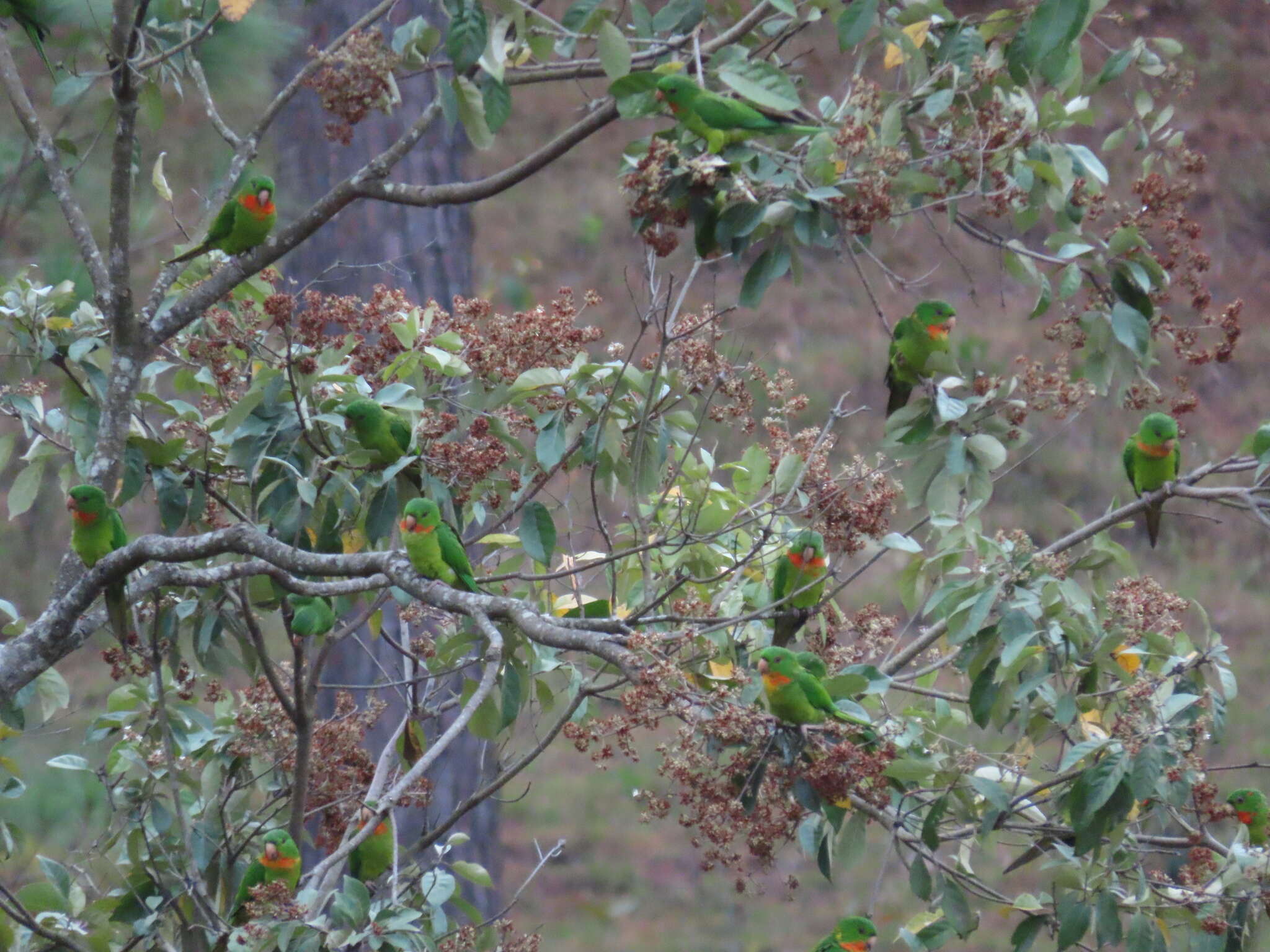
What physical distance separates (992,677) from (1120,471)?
488 centimetres

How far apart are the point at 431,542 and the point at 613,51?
96cm

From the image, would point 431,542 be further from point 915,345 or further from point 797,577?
point 915,345

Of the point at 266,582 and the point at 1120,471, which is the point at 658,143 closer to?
the point at 266,582

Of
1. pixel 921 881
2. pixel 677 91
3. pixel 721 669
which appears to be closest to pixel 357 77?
pixel 677 91

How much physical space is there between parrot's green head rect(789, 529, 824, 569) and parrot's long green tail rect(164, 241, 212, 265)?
52.9 inches

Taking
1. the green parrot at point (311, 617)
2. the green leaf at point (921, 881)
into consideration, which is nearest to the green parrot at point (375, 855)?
the green parrot at point (311, 617)

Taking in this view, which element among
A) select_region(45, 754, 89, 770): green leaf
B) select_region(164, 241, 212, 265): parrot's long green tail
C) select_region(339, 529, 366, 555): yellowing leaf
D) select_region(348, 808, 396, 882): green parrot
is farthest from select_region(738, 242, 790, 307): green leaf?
select_region(45, 754, 89, 770): green leaf

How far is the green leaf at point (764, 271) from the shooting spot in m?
2.08

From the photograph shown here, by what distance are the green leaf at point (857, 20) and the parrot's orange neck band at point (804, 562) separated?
0.92m

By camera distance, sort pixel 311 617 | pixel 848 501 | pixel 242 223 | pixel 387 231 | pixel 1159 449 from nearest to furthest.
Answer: pixel 848 501 < pixel 311 617 < pixel 242 223 < pixel 1159 449 < pixel 387 231

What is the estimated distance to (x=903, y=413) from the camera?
7.21 feet

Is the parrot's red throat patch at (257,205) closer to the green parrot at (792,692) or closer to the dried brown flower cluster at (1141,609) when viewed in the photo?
the green parrot at (792,692)

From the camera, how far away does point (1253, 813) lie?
2578 millimetres

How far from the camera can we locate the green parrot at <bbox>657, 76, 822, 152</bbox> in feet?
6.36
